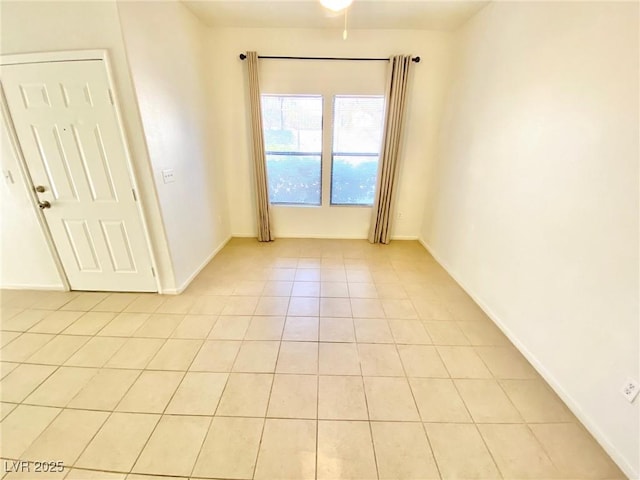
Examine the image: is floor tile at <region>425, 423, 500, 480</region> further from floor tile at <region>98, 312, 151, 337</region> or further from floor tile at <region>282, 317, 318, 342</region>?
floor tile at <region>98, 312, 151, 337</region>

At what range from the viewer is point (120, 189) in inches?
90.4

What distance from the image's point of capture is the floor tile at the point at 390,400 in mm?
1521

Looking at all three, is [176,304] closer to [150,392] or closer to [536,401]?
[150,392]

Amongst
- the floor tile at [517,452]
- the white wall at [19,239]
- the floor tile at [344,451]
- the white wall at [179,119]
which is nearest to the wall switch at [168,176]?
the white wall at [179,119]

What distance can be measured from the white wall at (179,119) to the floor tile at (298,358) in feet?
4.75

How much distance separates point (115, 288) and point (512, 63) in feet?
13.9

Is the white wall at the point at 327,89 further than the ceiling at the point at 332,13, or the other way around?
the white wall at the point at 327,89

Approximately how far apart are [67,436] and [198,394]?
0.65m

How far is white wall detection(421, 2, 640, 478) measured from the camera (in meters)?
1.34

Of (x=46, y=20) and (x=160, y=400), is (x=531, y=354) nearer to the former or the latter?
(x=160, y=400)

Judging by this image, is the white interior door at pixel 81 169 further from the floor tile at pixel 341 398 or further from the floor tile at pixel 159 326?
the floor tile at pixel 341 398

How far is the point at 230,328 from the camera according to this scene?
Result: 7.23ft

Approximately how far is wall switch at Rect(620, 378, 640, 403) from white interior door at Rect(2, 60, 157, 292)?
3.48 meters

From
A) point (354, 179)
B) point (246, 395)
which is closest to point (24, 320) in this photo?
point (246, 395)
